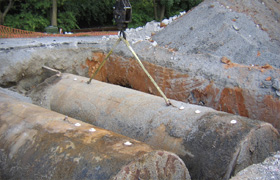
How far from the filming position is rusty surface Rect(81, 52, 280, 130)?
12.7 feet

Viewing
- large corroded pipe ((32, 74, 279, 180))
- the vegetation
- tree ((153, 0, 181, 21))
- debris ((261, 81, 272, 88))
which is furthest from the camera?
tree ((153, 0, 181, 21))

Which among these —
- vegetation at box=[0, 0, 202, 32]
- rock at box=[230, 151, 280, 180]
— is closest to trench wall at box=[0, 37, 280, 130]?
rock at box=[230, 151, 280, 180]

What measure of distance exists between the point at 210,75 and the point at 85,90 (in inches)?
76.7

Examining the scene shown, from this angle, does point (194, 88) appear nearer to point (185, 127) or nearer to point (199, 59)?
point (199, 59)

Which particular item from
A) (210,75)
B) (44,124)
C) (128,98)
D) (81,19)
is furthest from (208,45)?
(81,19)

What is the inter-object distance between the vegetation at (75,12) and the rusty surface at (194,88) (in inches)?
292

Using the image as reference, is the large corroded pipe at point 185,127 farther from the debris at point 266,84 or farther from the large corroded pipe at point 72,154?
the debris at point 266,84

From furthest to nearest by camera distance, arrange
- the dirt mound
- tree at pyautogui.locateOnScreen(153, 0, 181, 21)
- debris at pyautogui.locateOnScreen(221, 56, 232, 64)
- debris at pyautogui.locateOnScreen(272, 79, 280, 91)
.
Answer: tree at pyautogui.locateOnScreen(153, 0, 181, 21), the dirt mound, debris at pyautogui.locateOnScreen(221, 56, 232, 64), debris at pyautogui.locateOnScreen(272, 79, 280, 91)

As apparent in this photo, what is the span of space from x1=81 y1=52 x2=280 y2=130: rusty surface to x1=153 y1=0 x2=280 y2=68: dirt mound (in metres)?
0.52

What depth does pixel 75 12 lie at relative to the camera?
14.3 m

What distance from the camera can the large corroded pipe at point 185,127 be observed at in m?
2.66

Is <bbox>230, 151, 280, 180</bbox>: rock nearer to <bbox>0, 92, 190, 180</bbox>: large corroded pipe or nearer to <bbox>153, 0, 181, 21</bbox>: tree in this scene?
<bbox>0, 92, 190, 180</bbox>: large corroded pipe

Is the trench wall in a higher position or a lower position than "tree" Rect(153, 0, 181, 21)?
lower

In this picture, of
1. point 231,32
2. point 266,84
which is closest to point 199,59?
point 231,32
